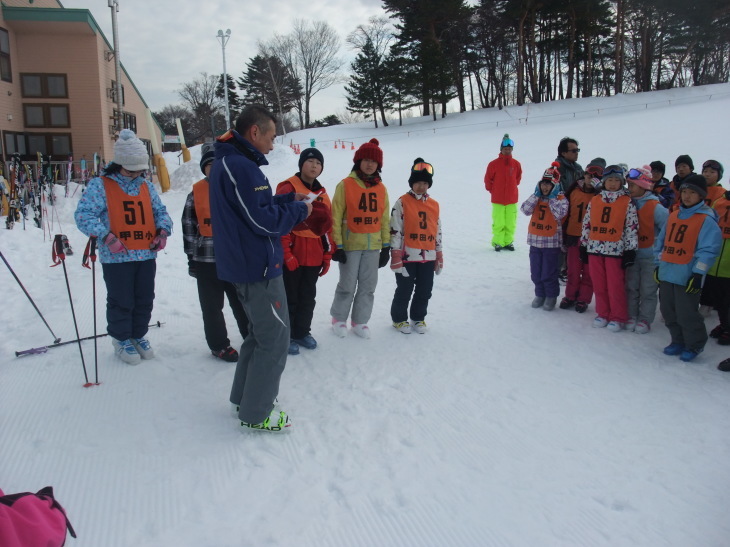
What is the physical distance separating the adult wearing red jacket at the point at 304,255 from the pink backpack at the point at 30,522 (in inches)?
115

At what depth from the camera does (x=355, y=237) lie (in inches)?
192

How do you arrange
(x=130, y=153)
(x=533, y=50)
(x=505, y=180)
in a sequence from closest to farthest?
(x=130, y=153)
(x=505, y=180)
(x=533, y=50)

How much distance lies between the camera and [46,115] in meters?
20.9

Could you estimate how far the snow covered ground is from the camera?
251 cm

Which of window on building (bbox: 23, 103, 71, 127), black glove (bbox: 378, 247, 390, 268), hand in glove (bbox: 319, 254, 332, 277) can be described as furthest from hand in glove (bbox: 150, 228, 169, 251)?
window on building (bbox: 23, 103, 71, 127)

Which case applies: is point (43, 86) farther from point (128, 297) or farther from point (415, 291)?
point (415, 291)

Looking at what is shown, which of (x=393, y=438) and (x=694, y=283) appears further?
(x=694, y=283)

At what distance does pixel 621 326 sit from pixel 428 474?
3399 millimetres

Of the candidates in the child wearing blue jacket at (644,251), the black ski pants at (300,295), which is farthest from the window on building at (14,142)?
the child wearing blue jacket at (644,251)

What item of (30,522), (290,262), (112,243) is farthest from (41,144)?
(30,522)

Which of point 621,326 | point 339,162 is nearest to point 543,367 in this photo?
point 621,326

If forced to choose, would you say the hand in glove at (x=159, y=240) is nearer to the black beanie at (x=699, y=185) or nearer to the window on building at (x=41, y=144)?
A: the black beanie at (x=699, y=185)

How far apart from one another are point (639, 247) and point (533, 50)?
3796 centimetres

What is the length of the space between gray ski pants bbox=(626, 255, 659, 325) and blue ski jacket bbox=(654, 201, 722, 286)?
0.44 metres
